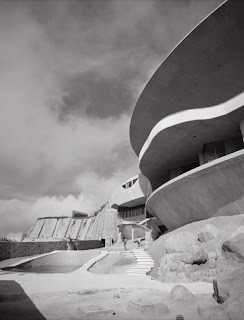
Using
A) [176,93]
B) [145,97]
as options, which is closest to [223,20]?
[176,93]

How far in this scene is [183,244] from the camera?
39.9ft

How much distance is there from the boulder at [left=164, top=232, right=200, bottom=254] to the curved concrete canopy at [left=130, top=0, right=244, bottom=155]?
12184 millimetres

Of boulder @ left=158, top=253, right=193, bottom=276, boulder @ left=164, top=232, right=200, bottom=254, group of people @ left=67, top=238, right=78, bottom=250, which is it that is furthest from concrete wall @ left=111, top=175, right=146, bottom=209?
boulder @ left=158, top=253, right=193, bottom=276

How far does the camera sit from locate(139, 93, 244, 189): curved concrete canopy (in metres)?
14.3

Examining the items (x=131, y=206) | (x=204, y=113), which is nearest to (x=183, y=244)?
(x=204, y=113)

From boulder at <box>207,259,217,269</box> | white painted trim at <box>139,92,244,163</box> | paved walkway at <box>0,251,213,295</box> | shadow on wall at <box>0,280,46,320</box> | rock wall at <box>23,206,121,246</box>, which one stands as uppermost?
rock wall at <box>23,206,121,246</box>

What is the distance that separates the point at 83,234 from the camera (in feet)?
225

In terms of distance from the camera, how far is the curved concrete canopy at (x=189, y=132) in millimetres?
14346

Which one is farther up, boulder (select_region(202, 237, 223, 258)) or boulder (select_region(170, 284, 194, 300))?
boulder (select_region(202, 237, 223, 258))

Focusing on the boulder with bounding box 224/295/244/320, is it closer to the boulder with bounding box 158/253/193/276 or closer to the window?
the boulder with bounding box 158/253/193/276

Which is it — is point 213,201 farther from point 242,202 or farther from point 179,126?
point 179,126

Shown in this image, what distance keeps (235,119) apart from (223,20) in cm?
648

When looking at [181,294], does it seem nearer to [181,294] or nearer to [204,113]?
[181,294]

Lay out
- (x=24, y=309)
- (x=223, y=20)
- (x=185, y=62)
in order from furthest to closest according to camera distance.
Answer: (x=185, y=62)
(x=223, y=20)
(x=24, y=309)
